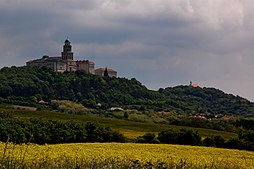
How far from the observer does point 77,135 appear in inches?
2344

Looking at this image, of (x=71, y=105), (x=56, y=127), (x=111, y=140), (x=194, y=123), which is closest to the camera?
(x=56, y=127)

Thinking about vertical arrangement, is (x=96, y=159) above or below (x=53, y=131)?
below

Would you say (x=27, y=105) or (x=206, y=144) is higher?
(x=27, y=105)

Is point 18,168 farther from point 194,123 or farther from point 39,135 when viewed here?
point 194,123

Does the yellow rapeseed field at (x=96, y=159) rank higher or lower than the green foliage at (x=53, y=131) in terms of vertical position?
lower

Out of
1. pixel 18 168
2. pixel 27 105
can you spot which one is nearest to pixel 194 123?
pixel 27 105

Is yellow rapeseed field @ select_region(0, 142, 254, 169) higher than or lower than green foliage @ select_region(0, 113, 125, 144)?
lower

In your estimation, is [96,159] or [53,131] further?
[53,131]

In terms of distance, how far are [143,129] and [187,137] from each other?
32704 millimetres

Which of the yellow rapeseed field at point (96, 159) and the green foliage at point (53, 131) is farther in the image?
the green foliage at point (53, 131)

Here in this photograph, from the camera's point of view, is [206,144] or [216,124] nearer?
[206,144]

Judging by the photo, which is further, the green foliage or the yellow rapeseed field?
the green foliage

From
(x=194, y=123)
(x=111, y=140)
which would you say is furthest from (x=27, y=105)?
(x=111, y=140)

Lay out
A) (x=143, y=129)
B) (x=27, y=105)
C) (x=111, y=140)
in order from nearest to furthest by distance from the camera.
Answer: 1. (x=111, y=140)
2. (x=143, y=129)
3. (x=27, y=105)
